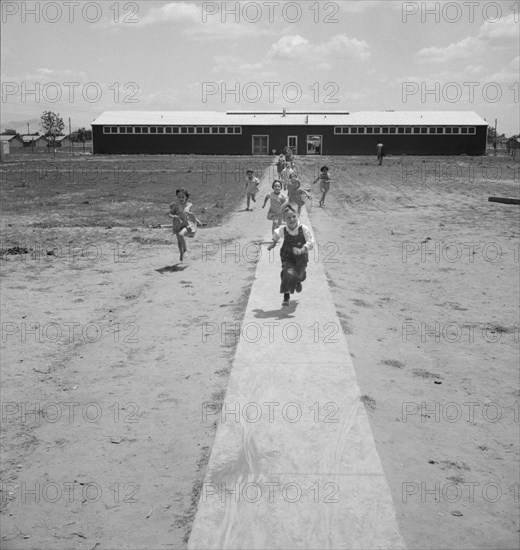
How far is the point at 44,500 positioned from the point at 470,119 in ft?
210

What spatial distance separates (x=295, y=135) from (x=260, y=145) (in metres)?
3.58

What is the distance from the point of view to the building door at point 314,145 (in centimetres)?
6197

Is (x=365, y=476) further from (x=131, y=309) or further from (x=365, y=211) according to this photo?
(x=365, y=211)

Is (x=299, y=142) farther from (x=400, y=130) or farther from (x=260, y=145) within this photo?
(x=400, y=130)

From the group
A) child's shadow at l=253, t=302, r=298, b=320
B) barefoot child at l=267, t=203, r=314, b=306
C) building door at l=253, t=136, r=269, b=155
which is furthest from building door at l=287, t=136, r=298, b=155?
child's shadow at l=253, t=302, r=298, b=320

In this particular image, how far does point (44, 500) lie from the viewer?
4555mm

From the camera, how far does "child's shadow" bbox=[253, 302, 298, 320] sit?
26.1 ft

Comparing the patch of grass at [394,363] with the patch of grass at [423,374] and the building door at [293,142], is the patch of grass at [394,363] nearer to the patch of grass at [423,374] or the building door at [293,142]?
the patch of grass at [423,374]

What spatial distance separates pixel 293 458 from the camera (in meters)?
4.58

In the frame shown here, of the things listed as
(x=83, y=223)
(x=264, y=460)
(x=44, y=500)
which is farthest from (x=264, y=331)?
(x=83, y=223)

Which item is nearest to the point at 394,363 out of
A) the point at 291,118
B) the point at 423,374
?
the point at 423,374

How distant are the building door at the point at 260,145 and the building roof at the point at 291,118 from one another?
1.37m

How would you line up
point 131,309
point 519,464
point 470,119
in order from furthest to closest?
point 470,119 < point 131,309 < point 519,464

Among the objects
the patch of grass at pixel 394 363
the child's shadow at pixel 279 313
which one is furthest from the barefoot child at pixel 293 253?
the patch of grass at pixel 394 363
